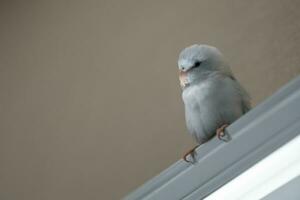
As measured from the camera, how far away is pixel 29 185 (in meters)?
1.76

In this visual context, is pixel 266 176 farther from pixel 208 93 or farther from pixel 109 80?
pixel 109 80

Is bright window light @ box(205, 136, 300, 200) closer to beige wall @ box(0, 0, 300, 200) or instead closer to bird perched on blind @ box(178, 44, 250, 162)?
bird perched on blind @ box(178, 44, 250, 162)

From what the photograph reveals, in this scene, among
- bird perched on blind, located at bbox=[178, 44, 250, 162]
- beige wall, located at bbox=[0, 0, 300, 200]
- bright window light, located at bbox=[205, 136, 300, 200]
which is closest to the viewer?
bright window light, located at bbox=[205, 136, 300, 200]

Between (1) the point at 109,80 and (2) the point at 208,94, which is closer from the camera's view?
(2) the point at 208,94

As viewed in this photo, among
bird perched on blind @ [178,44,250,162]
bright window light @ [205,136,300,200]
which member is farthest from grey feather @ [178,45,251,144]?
bright window light @ [205,136,300,200]

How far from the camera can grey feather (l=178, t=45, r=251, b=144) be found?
1.22m

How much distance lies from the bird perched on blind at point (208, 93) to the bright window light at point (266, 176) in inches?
9.8

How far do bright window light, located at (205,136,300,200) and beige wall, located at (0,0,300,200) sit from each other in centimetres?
65

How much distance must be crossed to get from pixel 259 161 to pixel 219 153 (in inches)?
3.2

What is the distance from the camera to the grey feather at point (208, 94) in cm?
122

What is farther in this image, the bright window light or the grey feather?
the grey feather

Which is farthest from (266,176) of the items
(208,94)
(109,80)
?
(109,80)

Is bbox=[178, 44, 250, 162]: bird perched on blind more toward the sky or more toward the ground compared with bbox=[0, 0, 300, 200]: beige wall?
more toward the ground

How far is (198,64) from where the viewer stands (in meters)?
1.30
